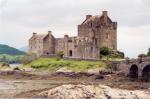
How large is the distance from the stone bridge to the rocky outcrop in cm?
4044

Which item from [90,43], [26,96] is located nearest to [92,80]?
[90,43]

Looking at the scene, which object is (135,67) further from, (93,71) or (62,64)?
(62,64)

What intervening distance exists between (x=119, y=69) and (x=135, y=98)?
4950cm

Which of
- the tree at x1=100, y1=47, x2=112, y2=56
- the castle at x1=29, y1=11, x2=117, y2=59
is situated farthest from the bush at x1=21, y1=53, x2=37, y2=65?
the tree at x1=100, y1=47, x2=112, y2=56

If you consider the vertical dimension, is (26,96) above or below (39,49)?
below

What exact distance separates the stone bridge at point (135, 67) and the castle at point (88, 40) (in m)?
14.9

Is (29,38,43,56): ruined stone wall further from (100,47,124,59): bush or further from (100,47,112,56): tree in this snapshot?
(100,47,124,59): bush

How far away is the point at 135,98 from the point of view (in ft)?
235

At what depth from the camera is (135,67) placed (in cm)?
12000

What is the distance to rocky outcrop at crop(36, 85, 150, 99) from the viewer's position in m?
70.3

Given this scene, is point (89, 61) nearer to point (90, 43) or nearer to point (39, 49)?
point (90, 43)

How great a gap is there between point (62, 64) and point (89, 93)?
58.1 m

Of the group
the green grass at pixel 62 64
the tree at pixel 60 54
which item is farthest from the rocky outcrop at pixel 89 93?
the tree at pixel 60 54

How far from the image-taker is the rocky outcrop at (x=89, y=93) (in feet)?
231
